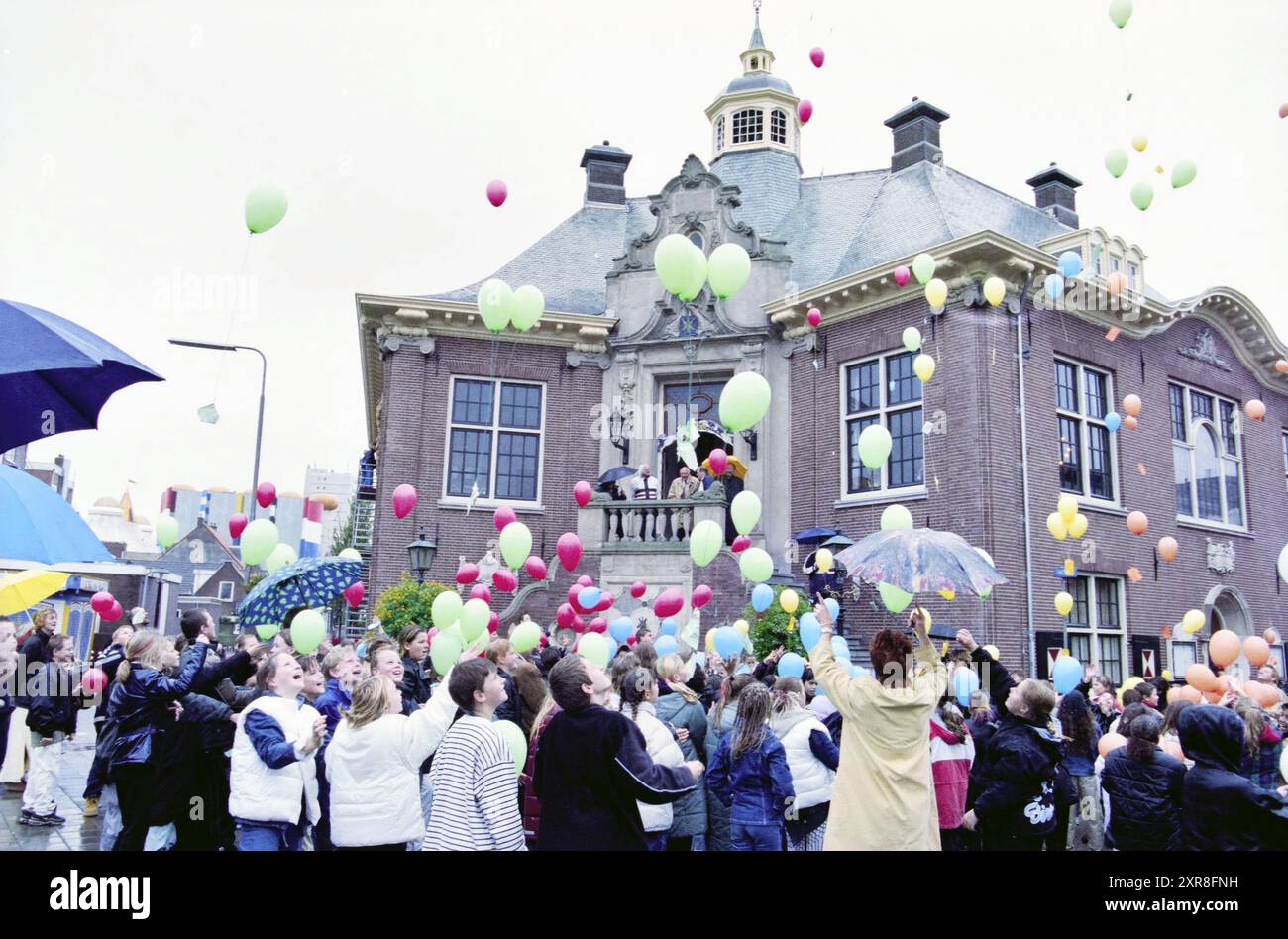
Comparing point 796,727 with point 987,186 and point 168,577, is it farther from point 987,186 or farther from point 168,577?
point 168,577

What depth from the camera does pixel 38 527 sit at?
473cm

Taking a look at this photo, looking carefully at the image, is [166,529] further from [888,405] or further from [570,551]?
[888,405]

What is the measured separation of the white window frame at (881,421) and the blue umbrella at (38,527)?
39.7ft

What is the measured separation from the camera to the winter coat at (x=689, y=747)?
507 centimetres

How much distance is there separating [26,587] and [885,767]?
744 centimetres

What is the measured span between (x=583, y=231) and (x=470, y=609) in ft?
49.1

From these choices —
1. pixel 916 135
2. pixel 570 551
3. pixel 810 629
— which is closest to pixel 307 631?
pixel 810 629

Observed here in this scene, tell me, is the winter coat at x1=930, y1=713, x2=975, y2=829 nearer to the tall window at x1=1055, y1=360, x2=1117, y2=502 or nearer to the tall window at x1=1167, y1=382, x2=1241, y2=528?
the tall window at x1=1055, y1=360, x2=1117, y2=502

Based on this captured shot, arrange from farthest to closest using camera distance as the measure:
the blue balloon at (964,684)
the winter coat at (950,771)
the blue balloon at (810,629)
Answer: the blue balloon at (964,684)
the winter coat at (950,771)
the blue balloon at (810,629)

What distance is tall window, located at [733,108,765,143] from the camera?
829 inches

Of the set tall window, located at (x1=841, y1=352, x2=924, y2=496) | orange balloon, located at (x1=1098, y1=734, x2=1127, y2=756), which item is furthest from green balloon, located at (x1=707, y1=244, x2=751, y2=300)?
tall window, located at (x1=841, y1=352, x2=924, y2=496)

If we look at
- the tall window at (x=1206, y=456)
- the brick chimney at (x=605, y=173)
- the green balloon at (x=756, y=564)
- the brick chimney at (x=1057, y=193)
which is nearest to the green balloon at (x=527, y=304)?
the green balloon at (x=756, y=564)

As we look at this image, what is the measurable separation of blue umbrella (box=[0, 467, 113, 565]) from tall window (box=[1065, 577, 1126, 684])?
45.6 ft

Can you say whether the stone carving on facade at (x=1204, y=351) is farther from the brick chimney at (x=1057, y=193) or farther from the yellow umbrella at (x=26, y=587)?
the yellow umbrella at (x=26, y=587)
